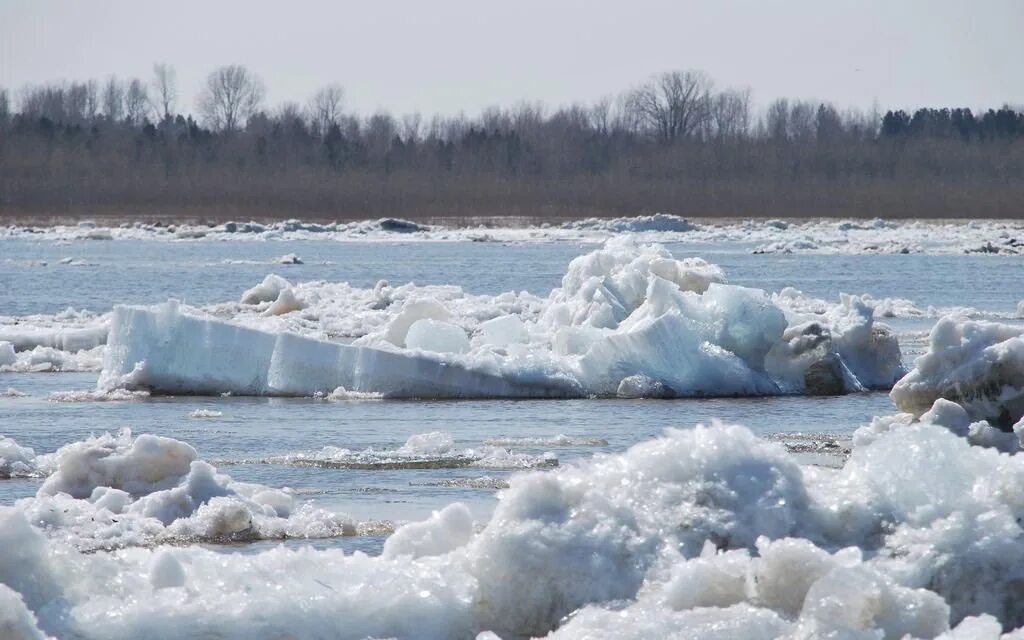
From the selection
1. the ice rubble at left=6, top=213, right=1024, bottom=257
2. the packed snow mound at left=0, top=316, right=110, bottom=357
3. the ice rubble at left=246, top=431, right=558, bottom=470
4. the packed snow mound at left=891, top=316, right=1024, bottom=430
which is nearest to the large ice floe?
the ice rubble at left=246, top=431, right=558, bottom=470

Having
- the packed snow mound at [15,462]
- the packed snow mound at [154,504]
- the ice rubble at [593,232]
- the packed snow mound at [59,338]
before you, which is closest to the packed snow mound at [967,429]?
the packed snow mound at [154,504]

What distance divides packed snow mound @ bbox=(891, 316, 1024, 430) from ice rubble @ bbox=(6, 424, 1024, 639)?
2.56m

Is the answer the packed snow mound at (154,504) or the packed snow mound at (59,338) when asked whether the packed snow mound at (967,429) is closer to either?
the packed snow mound at (154,504)

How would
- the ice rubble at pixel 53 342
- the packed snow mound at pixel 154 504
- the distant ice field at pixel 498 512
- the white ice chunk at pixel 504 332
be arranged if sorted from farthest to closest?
the ice rubble at pixel 53 342
the white ice chunk at pixel 504 332
the packed snow mound at pixel 154 504
the distant ice field at pixel 498 512

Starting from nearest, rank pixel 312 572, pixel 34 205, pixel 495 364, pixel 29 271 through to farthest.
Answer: pixel 312 572 < pixel 495 364 < pixel 29 271 < pixel 34 205

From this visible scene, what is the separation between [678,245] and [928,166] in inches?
1387

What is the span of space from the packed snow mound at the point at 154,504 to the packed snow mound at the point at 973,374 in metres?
3.35

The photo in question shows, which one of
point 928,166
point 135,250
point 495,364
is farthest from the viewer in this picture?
point 928,166

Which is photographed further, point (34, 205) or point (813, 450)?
point (34, 205)

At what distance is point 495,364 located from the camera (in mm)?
13078

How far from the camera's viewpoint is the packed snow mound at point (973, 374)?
8.52m

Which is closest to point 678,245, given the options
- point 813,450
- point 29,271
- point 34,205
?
point 29,271

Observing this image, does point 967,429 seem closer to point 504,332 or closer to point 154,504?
point 154,504

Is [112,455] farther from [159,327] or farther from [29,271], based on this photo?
[29,271]
